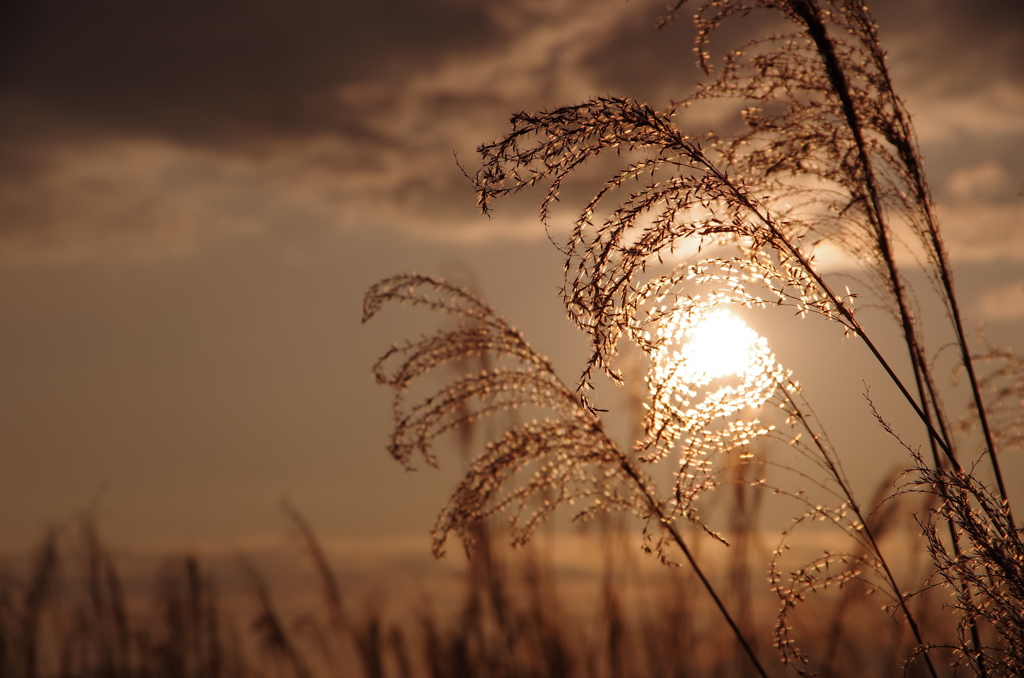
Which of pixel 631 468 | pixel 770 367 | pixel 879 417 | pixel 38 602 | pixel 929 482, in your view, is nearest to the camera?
pixel 929 482

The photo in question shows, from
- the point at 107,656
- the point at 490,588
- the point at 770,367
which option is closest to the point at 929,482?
the point at 770,367

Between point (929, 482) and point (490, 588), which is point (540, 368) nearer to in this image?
point (929, 482)

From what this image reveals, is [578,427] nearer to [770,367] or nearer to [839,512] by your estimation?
[770,367]

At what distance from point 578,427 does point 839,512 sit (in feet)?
3.47

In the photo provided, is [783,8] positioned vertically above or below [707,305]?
above

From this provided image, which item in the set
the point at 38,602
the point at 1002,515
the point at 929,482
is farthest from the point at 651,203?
the point at 38,602

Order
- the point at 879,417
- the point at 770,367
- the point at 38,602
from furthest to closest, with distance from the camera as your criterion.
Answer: the point at 38,602 < the point at 770,367 < the point at 879,417

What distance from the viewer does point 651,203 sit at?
2.93 metres

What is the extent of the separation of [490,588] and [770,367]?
315 centimetres

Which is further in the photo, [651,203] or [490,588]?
[490,588]

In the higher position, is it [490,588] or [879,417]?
[879,417]

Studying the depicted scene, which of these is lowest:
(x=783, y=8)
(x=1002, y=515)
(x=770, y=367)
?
(x=1002, y=515)

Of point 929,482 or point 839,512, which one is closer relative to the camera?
point 929,482

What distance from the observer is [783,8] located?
10.2ft
